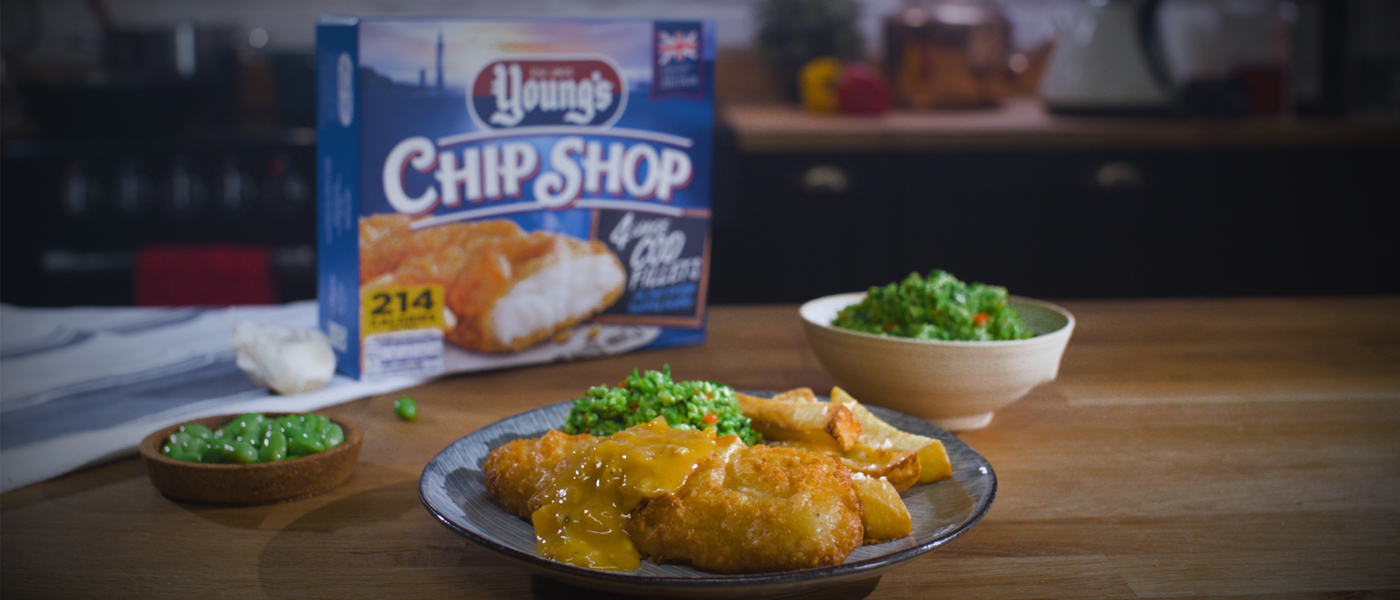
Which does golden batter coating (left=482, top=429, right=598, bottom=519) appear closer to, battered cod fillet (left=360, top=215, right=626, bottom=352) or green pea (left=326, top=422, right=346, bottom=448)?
green pea (left=326, top=422, right=346, bottom=448)

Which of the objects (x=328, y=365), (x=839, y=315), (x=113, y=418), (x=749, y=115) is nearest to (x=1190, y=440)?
(x=839, y=315)

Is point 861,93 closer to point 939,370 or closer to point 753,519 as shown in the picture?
point 939,370

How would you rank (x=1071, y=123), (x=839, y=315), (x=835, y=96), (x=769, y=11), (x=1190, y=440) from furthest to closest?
(x=769, y=11), (x=835, y=96), (x=1071, y=123), (x=839, y=315), (x=1190, y=440)

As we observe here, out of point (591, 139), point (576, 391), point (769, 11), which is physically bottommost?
point (576, 391)

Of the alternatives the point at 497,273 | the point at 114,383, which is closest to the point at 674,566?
Answer: the point at 497,273

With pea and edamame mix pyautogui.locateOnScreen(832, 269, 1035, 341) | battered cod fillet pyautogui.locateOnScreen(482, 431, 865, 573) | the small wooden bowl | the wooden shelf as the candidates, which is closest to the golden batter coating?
battered cod fillet pyautogui.locateOnScreen(482, 431, 865, 573)

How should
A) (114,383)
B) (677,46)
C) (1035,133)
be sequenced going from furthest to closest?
1. (1035,133)
2. (677,46)
3. (114,383)

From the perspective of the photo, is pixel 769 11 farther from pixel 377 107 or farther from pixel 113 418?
pixel 113 418
